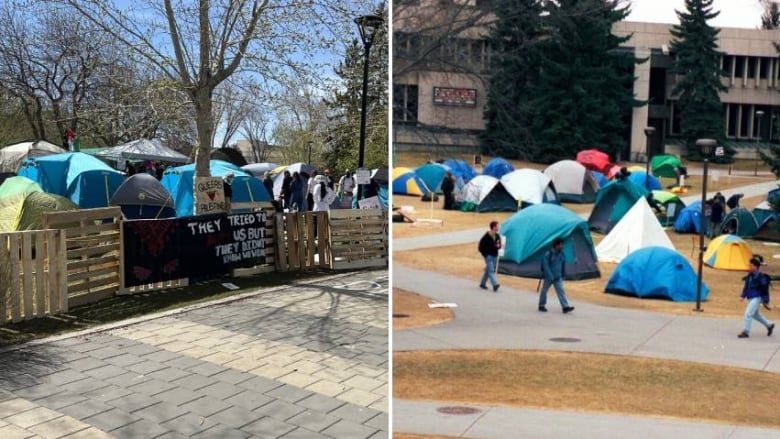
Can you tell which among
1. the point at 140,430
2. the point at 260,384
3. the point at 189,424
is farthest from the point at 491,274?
the point at 140,430

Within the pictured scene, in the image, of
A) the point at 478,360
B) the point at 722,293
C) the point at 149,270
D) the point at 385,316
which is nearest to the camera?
the point at 385,316

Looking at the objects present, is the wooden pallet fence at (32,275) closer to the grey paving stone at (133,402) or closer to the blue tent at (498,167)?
the grey paving stone at (133,402)

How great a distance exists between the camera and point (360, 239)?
377 centimetres

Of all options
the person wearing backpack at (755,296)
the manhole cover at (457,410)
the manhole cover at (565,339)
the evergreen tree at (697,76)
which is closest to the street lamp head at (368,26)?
the manhole cover at (457,410)

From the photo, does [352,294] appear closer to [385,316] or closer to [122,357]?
[385,316]

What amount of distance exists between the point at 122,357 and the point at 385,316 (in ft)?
3.52

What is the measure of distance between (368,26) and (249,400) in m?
1.43

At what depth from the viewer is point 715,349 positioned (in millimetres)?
4672

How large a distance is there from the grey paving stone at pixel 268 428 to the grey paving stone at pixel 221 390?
229 millimetres

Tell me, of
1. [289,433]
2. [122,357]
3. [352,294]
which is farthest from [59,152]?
[352,294]

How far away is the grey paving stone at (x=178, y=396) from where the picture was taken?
2705mm

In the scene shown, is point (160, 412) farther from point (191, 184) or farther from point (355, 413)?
point (191, 184)

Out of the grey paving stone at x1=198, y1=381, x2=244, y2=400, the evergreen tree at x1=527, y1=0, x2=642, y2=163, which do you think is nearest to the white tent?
the evergreen tree at x1=527, y1=0, x2=642, y2=163

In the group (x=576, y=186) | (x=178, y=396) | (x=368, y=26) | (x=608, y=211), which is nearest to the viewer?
(x=368, y=26)
